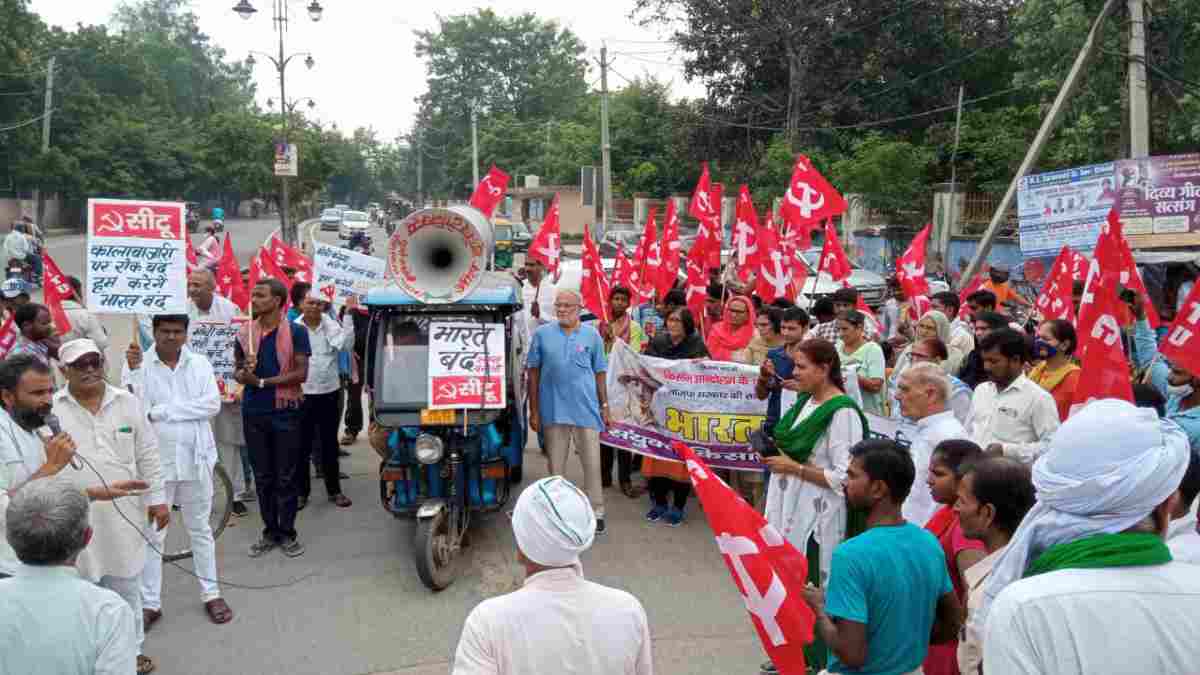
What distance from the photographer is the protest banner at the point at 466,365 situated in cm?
620

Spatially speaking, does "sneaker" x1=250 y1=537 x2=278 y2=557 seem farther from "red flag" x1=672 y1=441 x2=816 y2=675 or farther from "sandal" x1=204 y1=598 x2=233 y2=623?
"red flag" x1=672 y1=441 x2=816 y2=675

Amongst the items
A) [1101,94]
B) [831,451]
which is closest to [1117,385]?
[831,451]

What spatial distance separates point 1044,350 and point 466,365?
142 inches

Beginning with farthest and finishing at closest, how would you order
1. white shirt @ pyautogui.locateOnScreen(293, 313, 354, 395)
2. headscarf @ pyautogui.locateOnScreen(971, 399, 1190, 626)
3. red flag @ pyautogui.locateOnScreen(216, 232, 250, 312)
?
red flag @ pyautogui.locateOnScreen(216, 232, 250, 312) → white shirt @ pyautogui.locateOnScreen(293, 313, 354, 395) → headscarf @ pyautogui.locateOnScreen(971, 399, 1190, 626)

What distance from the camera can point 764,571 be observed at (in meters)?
2.93

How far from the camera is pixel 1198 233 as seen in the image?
41.8 ft

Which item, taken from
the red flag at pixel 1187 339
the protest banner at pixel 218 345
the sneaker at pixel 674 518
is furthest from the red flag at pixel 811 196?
the protest banner at pixel 218 345

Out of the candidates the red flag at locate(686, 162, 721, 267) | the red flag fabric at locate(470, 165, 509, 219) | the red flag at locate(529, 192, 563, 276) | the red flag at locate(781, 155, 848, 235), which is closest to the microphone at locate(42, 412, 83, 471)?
the red flag fabric at locate(470, 165, 509, 219)

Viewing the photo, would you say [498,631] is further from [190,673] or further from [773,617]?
[190,673]

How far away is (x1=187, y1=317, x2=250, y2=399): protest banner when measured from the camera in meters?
7.45

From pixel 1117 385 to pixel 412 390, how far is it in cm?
429

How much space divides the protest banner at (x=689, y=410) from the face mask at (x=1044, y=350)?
2.02 metres

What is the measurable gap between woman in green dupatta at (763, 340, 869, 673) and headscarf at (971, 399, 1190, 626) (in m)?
1.94

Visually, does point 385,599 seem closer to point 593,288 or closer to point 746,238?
point 593,288
